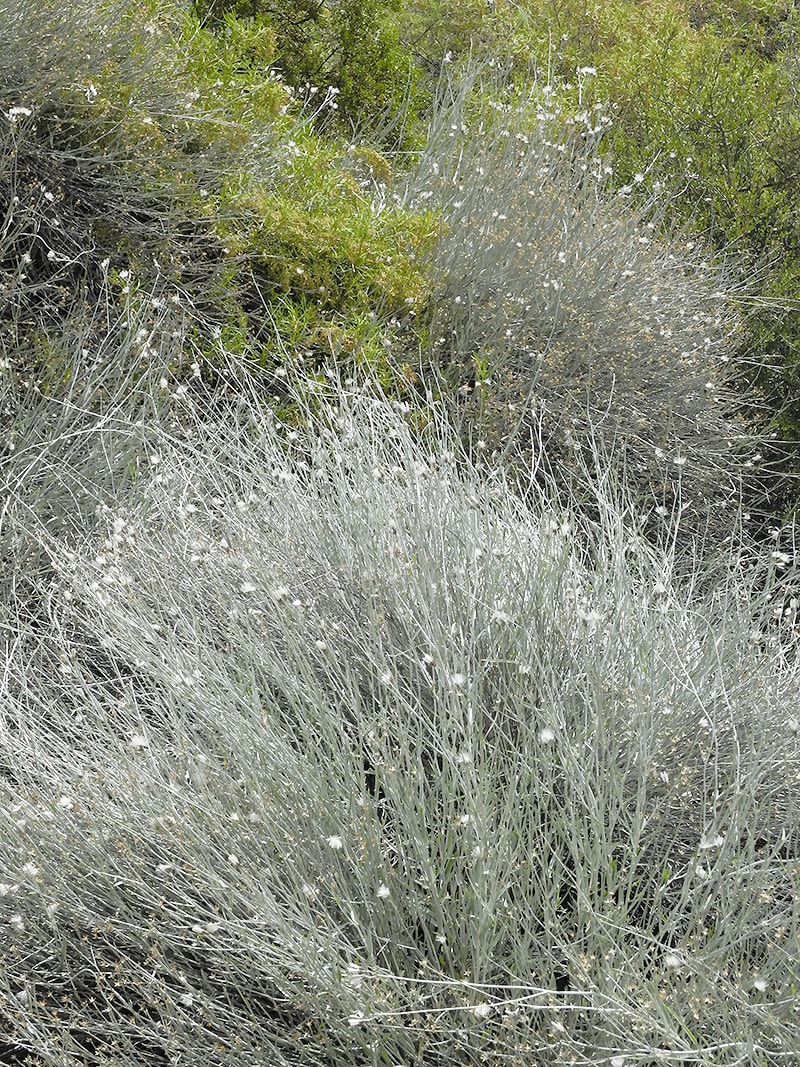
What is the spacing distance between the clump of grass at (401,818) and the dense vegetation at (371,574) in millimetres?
15

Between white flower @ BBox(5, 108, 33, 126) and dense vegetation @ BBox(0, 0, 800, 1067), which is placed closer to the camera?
dense vegetation @ BBox(0, 0, 800, 1067)

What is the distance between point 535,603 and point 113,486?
1468 millimetres

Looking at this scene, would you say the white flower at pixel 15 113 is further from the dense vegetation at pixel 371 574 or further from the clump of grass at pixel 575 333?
the clump of grass at pixel 575 333

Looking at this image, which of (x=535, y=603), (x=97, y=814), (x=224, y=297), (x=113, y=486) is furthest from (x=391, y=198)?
(x=97, y=814)

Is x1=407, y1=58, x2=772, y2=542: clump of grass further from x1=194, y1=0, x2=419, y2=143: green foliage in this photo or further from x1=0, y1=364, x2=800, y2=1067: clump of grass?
x1=0, y1=364, x2=800, y2=1067: clump of grass

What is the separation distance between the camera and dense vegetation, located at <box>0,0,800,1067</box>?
1.68 metres

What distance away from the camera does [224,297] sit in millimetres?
3803

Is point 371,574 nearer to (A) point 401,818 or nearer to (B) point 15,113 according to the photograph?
(A) point 401,818

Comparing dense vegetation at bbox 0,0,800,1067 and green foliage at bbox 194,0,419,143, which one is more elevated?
green foliage at bbox 194,0,419,143

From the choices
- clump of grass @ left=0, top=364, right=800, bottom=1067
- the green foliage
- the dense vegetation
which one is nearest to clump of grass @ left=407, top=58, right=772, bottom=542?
the dense vegetation

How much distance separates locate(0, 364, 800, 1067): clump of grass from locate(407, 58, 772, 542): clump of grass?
1.58 metres

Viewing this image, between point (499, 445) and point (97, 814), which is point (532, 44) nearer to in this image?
point (499, 445)

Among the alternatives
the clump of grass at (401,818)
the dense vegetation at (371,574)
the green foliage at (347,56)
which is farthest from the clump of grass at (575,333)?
the clump of grass at (401,818)

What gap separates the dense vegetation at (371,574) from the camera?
5.52 ft
